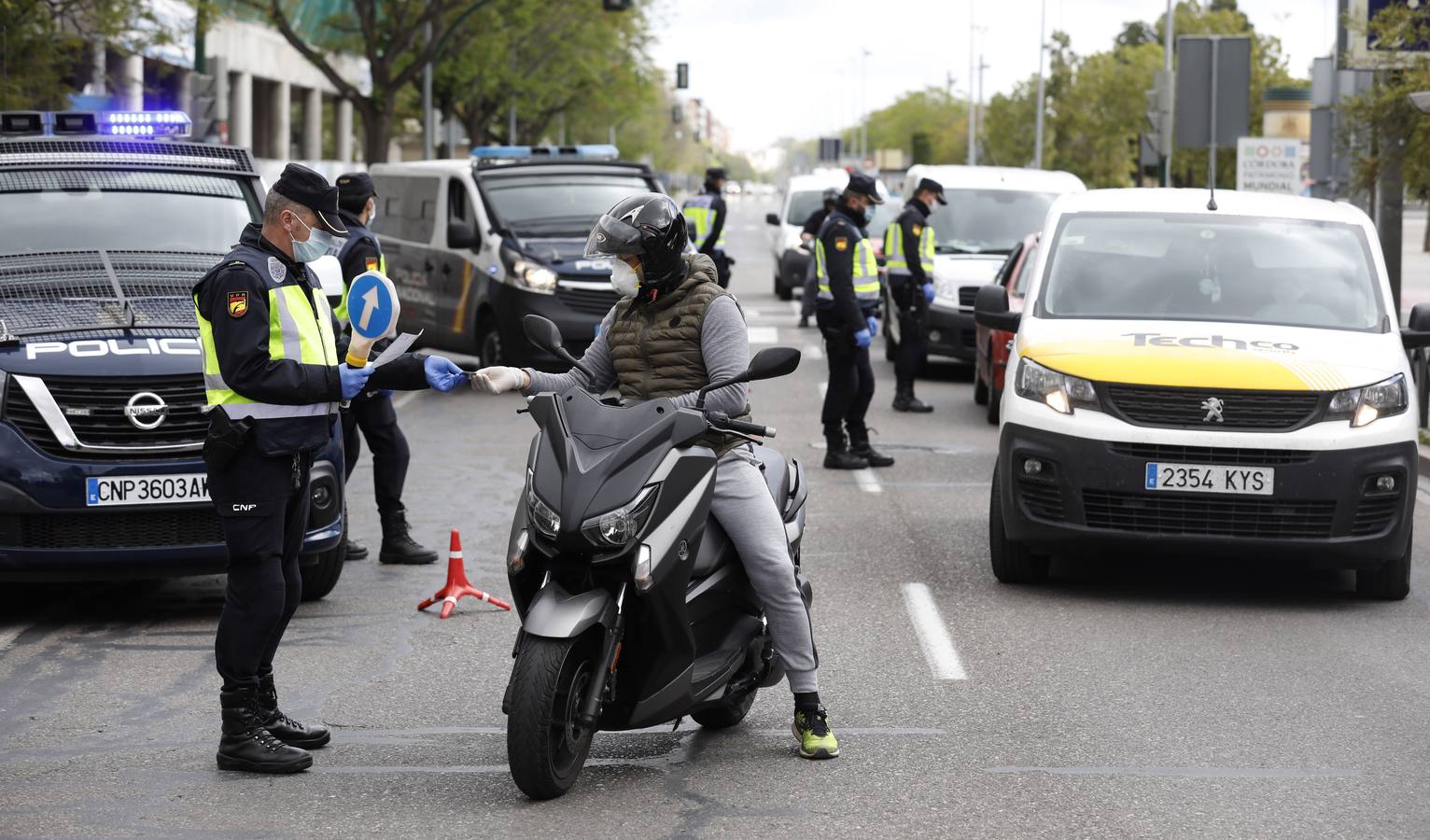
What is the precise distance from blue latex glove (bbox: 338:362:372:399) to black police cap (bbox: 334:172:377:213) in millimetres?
3689

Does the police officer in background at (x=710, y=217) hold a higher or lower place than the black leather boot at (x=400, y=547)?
higher

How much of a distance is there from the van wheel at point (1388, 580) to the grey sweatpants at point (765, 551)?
358cm

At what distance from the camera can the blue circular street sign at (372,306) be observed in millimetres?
5695

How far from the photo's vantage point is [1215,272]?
959cm

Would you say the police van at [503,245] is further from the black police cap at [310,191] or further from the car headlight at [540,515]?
the car headlight at [540,515]

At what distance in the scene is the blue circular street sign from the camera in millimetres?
5695

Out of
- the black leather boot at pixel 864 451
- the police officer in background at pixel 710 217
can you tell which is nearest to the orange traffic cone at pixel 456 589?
the black leather boot at pixel 864 451

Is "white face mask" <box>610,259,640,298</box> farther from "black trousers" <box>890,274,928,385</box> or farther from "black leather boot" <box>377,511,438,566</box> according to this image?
"black trousers" <box>890,274,928,385</box>

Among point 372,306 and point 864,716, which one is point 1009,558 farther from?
point 372,306

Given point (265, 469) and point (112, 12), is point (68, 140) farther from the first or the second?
point (112, 12)

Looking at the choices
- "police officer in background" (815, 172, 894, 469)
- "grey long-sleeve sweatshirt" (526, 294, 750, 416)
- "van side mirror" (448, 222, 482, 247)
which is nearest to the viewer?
"grey long-sleeve sweatshirt" (526, 294, 750, 416)

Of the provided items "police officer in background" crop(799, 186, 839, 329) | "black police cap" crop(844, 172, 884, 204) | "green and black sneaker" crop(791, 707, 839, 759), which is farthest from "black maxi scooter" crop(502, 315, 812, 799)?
"police officer in background" crop(799, 186, 839, 329)

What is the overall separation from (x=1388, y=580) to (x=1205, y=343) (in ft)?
4.14

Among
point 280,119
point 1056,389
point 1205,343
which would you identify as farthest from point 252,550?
point 280,119
